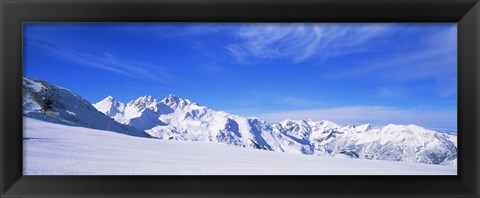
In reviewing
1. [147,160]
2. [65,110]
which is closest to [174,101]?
[147,160]

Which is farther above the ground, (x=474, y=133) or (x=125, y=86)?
(x=125, y=86)

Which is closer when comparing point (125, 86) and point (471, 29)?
point (471, 29)

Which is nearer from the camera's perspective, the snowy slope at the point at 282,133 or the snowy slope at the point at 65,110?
the snowy slope at the point at 65,110

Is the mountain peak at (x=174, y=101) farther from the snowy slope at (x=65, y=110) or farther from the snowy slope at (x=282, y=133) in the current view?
the snowy slope at (x=65, y=110)

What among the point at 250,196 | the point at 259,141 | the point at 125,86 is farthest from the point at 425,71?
the point at 125,86

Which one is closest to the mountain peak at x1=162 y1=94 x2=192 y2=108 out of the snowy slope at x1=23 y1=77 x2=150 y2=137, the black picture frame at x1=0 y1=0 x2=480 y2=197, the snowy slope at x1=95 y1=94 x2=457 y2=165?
the snowy slope at x1=95 y1=94 x2=457 y2=165
